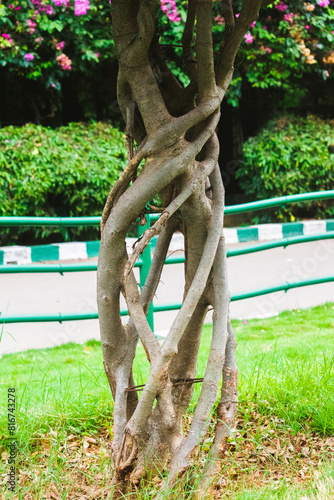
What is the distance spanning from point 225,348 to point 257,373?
2.47ft

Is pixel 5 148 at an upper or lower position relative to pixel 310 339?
upper

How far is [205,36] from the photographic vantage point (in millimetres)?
1783

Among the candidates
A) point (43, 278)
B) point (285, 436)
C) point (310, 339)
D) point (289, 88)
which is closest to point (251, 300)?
point (310, 339)

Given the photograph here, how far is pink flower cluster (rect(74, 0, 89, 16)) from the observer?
22.4ft

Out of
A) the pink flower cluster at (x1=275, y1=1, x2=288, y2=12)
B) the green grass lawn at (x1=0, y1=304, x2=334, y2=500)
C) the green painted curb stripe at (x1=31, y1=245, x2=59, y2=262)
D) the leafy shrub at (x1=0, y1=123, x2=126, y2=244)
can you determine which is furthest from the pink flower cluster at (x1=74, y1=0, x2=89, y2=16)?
the green grass lawn at (x1=0, y1=304, x2=334, y2=500)

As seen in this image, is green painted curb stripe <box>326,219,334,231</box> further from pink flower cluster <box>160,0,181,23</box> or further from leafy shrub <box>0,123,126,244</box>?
pink flower cluster <box>160,0,181,23</box>

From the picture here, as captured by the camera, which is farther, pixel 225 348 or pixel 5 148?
pixel 5 148

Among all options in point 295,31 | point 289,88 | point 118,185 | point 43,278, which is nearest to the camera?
point 118,185

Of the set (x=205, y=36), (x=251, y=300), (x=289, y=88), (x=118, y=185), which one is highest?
(x=289, y=88)

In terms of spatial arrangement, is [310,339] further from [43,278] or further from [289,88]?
[289,88]

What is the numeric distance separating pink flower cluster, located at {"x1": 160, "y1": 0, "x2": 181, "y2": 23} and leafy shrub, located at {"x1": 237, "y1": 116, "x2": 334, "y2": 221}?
229 centimetres

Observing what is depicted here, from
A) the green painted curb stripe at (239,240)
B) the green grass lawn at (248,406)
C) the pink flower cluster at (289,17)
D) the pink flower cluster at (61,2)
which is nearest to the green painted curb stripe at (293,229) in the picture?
the green painted curb stripe at (239,240)

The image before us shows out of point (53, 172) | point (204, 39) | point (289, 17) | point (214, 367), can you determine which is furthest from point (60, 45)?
point (214, 367)

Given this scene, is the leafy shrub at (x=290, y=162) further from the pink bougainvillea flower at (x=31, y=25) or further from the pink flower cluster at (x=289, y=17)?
the pink bougainvillea flower at (x=31, y=25)
